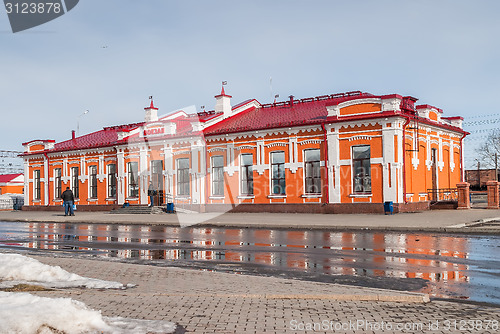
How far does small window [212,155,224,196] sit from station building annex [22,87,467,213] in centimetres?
6

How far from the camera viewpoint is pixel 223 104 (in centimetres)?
3294

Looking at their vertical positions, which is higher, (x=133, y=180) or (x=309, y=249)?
(x=133, y=180)

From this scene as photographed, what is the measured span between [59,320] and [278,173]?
24315 mm

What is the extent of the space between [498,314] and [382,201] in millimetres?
19549

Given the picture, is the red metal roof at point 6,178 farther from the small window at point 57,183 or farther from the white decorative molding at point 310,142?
the white decorative molding at point 310,142

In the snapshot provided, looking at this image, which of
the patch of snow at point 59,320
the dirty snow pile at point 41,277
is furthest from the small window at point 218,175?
the patch of snow at point 59,320

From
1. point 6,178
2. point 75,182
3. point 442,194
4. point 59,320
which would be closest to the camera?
point 59,320

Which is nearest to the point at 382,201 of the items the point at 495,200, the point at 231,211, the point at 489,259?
the point at 495,200

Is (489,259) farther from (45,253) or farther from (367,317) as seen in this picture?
(45,253)

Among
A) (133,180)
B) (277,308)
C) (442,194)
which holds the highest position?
(133,180)

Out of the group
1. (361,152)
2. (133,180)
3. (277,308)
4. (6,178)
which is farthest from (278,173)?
(6,178)

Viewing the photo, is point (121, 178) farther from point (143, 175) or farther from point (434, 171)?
point (434, 171)

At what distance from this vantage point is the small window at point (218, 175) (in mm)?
30844

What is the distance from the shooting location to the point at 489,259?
10383 millimetres
